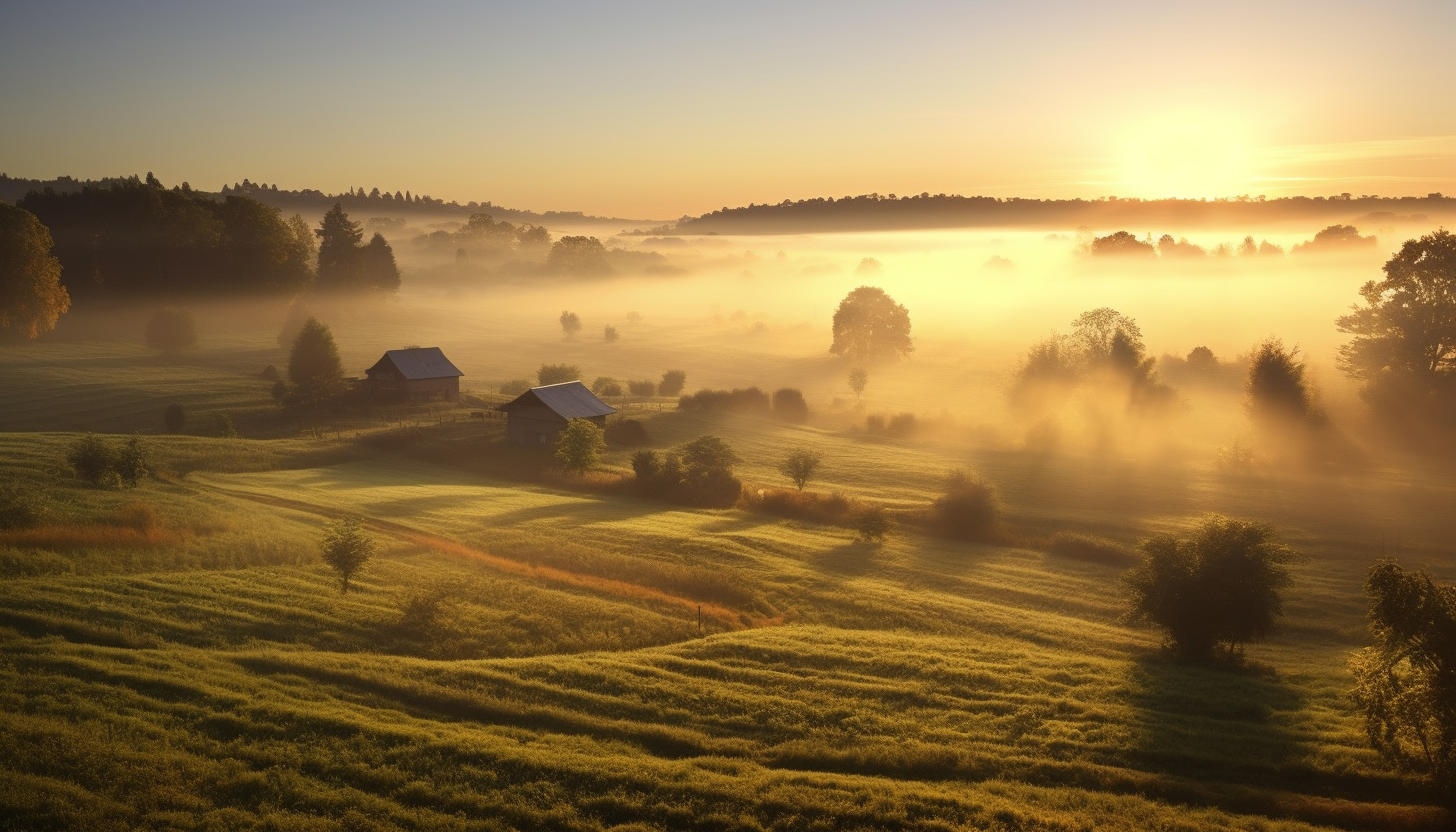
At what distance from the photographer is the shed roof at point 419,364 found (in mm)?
75625

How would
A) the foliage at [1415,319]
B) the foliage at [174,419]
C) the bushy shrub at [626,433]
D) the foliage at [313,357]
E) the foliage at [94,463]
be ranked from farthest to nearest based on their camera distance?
the foliage at [313,357] → the foliage at [1415,319] → the bushy shrub at [626,433] → the foliage at [174,419] → the foliage at [94,463]

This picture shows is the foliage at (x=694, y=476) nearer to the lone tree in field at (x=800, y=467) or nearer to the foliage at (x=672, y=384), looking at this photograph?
the lone tree in field at (x=800, y=467)

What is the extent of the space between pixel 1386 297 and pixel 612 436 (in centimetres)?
6675

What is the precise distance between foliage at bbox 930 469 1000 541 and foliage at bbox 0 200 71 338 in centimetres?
8449

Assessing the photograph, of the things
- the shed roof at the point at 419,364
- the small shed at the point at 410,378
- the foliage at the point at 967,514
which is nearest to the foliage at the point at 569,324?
the shed roof at the point at 419,364

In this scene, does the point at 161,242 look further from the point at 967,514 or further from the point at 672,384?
the point at 967,514

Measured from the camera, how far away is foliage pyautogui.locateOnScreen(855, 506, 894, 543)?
45938mm

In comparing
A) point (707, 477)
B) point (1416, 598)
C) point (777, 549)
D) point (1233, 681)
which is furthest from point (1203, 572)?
point (707, 477)

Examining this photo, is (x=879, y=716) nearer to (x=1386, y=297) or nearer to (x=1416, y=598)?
(x=1416, y=598)

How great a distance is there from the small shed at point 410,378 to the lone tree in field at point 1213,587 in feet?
199

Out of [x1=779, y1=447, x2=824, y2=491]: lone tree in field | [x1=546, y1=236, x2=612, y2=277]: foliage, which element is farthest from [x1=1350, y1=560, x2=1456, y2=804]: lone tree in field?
[x1=546, y1=236, x2=612, y2=277]: foliage

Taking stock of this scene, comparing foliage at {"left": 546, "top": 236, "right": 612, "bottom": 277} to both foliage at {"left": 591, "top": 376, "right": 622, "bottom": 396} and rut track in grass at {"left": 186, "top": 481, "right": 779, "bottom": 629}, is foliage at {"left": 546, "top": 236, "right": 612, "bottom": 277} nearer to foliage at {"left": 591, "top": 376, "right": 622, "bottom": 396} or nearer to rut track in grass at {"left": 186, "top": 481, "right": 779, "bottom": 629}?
foliage at {"left": 591, "top": 376, "right": 622, "bottom": 396}

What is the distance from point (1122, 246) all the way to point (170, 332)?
16462 centimetres

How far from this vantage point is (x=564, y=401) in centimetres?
6388
